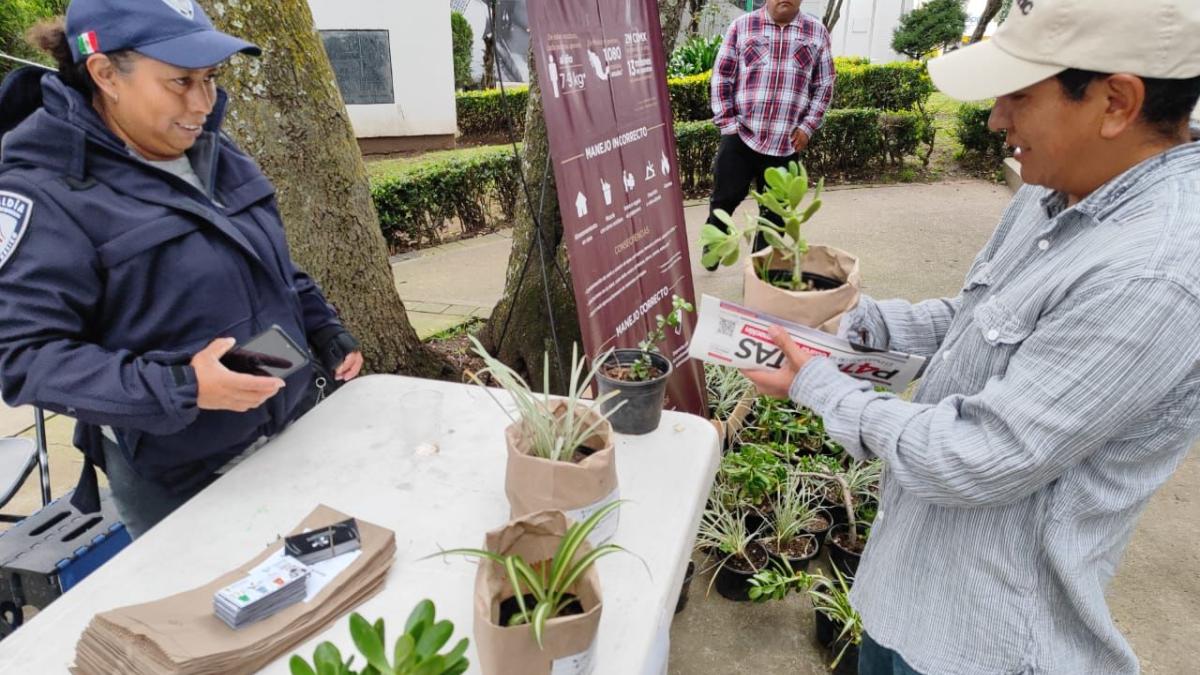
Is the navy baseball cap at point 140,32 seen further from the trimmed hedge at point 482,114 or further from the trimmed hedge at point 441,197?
the trimmed hedge at point 482,114

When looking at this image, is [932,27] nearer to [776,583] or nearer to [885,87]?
[885,87]

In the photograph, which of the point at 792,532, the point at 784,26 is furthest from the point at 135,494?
the point at 784,26

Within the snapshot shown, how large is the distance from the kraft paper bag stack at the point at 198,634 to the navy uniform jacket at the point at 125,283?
41 cm

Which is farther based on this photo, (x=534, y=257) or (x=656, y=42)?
(x=534, y=257)

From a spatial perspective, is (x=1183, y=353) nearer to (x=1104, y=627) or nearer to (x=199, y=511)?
(x=1104, y=627)

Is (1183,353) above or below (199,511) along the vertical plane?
above

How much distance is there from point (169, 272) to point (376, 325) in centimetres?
186

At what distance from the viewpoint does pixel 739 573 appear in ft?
8.41

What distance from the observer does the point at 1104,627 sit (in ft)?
4.07

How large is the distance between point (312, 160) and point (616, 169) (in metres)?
1.28

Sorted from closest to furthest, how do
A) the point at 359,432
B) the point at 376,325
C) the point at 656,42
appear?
the point at 359,432
the point at 656,42
the point at 376,325

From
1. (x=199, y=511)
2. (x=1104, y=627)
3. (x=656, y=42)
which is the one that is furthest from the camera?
(x=656, y=42)

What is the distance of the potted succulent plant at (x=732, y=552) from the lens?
8.52 ft

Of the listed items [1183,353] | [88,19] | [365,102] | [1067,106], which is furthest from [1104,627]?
[365,102]
